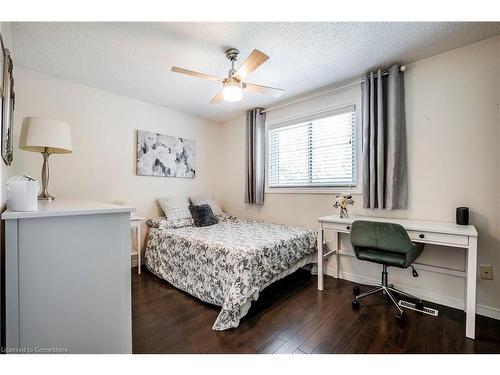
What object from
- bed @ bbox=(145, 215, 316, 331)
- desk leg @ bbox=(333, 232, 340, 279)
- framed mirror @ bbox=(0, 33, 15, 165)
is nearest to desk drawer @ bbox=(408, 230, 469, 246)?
desk leg @ bbox=(333, 232, 340, 279)

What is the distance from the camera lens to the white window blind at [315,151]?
259 cm

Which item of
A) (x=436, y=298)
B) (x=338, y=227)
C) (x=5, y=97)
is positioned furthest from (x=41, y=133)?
(x=436, y=298)

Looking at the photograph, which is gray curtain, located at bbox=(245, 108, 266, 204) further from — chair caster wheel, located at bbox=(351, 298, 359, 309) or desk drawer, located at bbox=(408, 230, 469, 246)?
desk drawer, located at bbox=(408, 230, 469, 246)

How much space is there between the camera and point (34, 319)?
904mm

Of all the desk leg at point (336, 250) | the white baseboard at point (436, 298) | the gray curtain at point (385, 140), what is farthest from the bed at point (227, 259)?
the gray curtain at point (385, 140)

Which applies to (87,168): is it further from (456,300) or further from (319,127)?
(456,300)

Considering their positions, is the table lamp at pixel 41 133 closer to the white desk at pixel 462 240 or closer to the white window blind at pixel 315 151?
the white window blind at pixel 315 151

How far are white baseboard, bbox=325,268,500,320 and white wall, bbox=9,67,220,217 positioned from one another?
2575 millimetres

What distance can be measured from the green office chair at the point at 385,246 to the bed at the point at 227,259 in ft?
2.05

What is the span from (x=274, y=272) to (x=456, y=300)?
1585 millimetres

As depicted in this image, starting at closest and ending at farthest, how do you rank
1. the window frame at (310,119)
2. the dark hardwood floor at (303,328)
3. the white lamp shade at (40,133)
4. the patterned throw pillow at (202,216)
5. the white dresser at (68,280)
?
the white dresser at (68,280), the dark hardwood floor at (303,328), the white lamp shade at (40,133), the window frame at (310,119), the patterned throw pillow at (202,216)

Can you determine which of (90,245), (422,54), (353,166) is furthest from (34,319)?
(422,54)

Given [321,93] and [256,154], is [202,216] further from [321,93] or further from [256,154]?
[321,93]

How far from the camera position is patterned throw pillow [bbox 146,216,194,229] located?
2.76 meters
